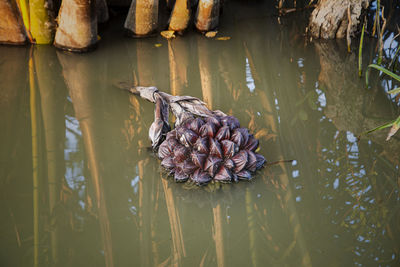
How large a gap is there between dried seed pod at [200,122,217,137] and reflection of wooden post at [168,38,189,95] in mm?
503

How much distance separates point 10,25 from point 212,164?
4.91ft

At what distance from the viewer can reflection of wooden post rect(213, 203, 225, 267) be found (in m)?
1.04

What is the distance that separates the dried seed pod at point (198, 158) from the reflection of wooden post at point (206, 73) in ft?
1.53

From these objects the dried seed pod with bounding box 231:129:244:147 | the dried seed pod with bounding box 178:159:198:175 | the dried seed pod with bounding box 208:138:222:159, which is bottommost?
the dried seed pod with bounding box 178:159:198:175

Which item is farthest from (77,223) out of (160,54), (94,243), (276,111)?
(160,54)

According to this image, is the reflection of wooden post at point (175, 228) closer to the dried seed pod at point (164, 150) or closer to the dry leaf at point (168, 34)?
the dried seed pod at point (164, 150)

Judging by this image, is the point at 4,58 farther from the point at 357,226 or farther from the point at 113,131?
the point at 357,226

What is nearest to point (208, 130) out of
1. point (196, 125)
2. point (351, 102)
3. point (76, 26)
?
point (196, 125)

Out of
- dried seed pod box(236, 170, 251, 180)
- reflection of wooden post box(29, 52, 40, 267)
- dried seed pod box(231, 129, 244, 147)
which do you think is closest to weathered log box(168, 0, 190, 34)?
reflection of wooden post box(29, 52, 40, 267)

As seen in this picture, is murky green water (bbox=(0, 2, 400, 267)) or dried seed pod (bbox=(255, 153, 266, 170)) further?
dried seed pod (bbox=(255, 153, 266, 170))

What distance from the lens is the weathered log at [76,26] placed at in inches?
76.5

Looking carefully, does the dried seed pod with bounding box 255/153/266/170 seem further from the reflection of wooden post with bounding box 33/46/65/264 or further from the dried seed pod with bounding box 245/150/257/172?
the reflection of wooden post with bounding box 33/46/65/264

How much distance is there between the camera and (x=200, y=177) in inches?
48.4

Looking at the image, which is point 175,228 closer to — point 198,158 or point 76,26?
point 198,158
